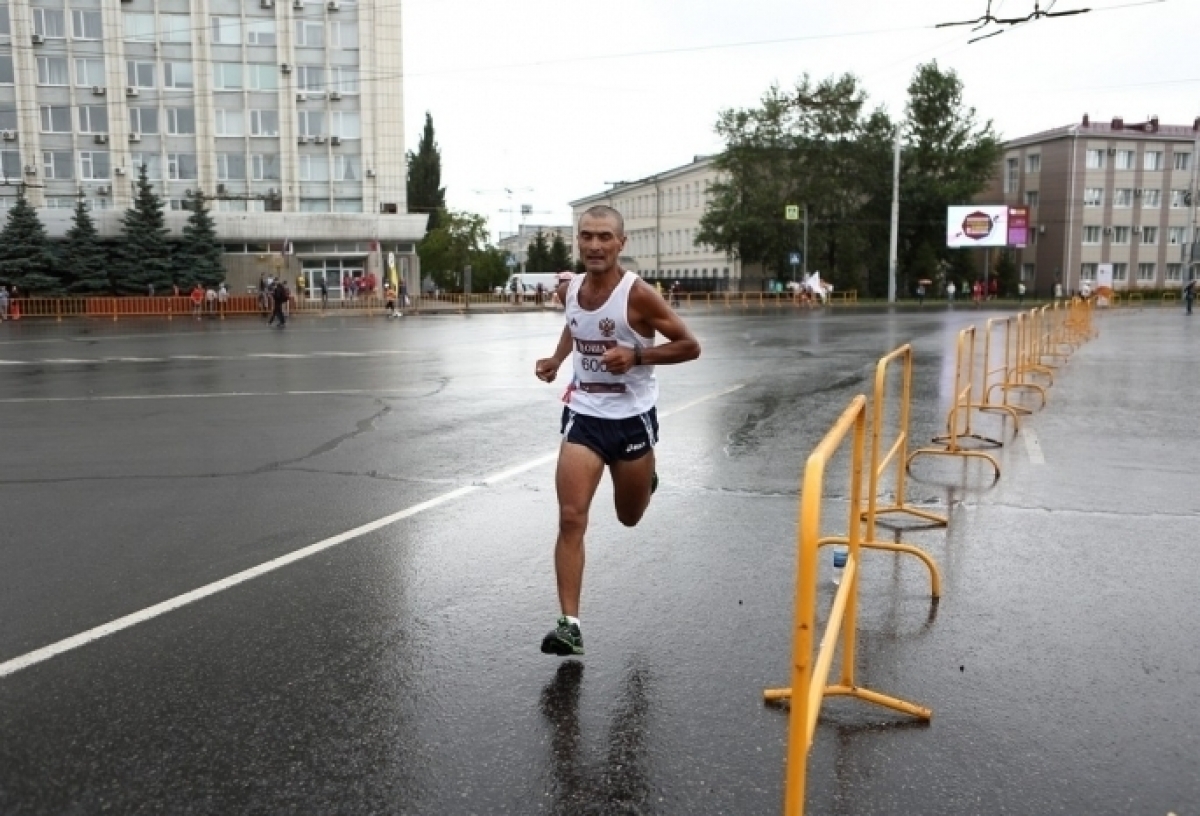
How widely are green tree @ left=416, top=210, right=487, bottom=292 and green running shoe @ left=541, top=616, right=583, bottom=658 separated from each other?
257 ft

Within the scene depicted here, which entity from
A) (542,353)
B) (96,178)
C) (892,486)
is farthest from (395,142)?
(892,486)

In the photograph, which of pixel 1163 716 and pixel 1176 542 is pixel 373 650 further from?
pixel 1176 542

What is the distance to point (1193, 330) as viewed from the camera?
31.0 metres

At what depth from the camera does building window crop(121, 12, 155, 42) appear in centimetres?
5831

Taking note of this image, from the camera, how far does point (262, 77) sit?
6019 cm

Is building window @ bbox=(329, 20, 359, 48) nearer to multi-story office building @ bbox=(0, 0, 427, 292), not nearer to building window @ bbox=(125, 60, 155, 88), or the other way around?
multi-story office building @ bbox=(0, 0, 427, 292)

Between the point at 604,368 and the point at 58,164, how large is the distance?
63833 mm

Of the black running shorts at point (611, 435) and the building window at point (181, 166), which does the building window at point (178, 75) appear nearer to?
the building window at point (181, 166)

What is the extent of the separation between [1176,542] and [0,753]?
6312mm

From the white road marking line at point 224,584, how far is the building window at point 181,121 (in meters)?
58.7

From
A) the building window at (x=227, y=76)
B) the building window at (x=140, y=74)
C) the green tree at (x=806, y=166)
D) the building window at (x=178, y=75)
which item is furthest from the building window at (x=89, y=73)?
the green tree at (x=806, y=166)

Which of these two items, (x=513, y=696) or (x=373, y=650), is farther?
(x=373, y=650)

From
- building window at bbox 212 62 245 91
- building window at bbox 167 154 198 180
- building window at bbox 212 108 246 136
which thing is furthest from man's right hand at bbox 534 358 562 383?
building window at bbox 212 62 245 91

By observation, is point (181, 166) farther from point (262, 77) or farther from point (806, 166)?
point (806, 166)
